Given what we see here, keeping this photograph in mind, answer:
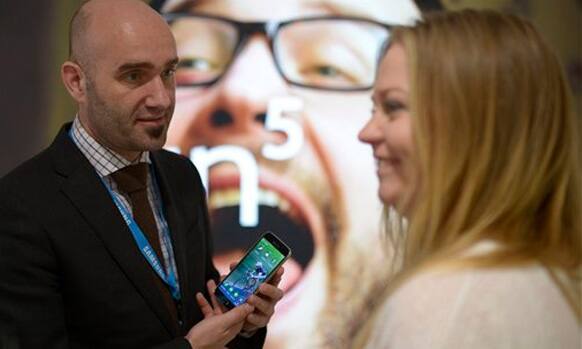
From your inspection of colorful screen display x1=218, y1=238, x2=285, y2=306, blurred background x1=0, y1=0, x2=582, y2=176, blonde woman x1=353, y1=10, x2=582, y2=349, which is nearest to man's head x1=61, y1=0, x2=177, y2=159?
colorful screen display x1=218, y1=238, x2=285, y2=306

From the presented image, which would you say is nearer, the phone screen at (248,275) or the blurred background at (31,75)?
the phone screen at (248,275)

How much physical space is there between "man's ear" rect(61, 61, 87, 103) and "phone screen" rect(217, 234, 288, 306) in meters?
0.38

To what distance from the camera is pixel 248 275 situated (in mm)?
1298

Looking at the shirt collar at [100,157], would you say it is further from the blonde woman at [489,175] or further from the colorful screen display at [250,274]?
the blonde woman at [489,175]

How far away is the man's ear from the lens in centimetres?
132

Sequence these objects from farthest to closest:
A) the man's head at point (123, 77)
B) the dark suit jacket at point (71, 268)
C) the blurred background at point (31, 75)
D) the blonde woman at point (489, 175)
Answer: the blurred background at point (31, 75)
the man's head at point (123, 77)
the dark suit jacket at point (71, 268)
the blonde woman at point (489, 175)

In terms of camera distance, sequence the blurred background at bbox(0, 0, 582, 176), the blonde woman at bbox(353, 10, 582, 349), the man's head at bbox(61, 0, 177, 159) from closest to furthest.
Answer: the blonde woman at bbox(353, 10, 582, 349) → the man's head at bbox(61, 0, 177, 159) → the blurred background at bbox(0, 0, 582, 176)

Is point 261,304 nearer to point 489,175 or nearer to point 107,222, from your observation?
point 107,222

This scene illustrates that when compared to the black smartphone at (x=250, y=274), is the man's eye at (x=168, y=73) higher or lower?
higher

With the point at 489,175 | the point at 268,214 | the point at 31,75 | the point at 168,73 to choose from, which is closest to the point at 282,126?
the point at 268,214

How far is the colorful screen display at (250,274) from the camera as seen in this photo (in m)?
1.29

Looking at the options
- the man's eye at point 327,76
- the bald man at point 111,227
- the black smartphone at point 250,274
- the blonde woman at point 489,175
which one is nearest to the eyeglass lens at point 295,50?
the man's eye at point 327,76

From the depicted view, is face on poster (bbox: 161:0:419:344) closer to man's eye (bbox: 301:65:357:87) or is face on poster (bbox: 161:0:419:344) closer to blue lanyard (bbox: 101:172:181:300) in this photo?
man's eye (bbox: 301:65:357:87)

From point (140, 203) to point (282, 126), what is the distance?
2.92ft
